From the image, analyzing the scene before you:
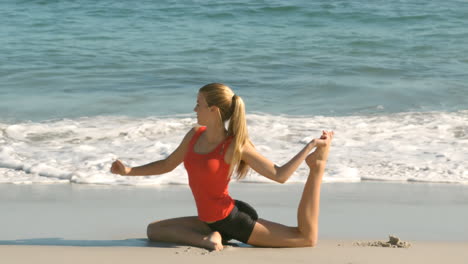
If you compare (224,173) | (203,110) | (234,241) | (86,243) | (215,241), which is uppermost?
(203,110)

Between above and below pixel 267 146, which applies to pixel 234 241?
below

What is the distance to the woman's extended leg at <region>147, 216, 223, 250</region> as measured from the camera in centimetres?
444

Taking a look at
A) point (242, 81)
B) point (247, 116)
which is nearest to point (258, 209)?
point (247, 116)

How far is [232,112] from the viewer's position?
4332 millimetres

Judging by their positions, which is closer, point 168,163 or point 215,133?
point 215,133

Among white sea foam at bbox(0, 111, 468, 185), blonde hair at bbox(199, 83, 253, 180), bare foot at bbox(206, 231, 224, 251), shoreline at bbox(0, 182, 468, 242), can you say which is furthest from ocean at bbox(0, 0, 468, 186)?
blonde hair at bbox(199, 83, 253, 180)

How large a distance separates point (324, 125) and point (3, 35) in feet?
34.6

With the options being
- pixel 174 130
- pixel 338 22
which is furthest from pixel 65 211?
pixel 338 22

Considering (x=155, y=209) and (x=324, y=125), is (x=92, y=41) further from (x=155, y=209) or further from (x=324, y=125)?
(x=155, y=209)

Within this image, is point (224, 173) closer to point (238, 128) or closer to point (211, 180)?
point (211, 180)

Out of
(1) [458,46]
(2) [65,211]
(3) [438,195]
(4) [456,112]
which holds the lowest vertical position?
(2) [65,211]

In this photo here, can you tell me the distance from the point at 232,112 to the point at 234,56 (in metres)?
11.5

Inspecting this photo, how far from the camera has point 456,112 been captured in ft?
35.4

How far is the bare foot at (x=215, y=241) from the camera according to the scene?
4.35m
